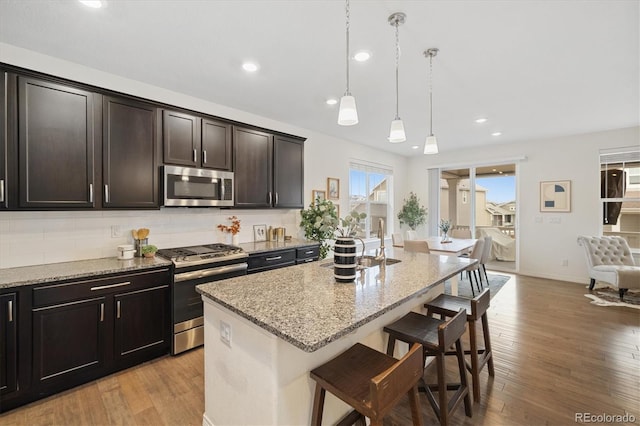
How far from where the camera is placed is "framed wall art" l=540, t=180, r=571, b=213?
528 centimetres

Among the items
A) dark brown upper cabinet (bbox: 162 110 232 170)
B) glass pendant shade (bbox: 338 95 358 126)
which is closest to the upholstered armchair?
glass pendant shade (bbox: 338 95 358 126)

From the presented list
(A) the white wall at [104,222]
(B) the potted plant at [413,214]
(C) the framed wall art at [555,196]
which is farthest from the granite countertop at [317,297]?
(B) the potted plant at [413,214]

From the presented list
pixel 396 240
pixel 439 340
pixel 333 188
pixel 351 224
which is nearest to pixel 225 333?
pixel 351 224

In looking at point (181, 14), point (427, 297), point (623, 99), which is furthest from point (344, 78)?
point (623, 99)

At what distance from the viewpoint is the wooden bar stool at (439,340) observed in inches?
62.3

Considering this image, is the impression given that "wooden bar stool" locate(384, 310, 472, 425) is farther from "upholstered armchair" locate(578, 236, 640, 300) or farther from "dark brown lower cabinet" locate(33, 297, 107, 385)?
"upholstered armchair" locate(578, 236, 640, 300)

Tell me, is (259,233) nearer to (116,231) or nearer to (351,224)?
(116,231)

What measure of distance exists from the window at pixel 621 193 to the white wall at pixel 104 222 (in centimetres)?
544

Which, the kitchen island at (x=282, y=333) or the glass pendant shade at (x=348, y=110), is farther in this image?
the glass pendant shade at (x=348, y=110)

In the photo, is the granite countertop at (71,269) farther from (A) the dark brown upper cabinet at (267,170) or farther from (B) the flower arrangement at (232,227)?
(A) the dark brown upper cabinet at (267,170)

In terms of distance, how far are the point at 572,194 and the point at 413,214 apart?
292 cm

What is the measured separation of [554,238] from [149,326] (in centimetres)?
667

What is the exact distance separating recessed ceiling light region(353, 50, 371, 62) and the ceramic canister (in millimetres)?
1633

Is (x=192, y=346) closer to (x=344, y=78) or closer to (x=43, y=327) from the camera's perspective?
(x=43, y=327)
